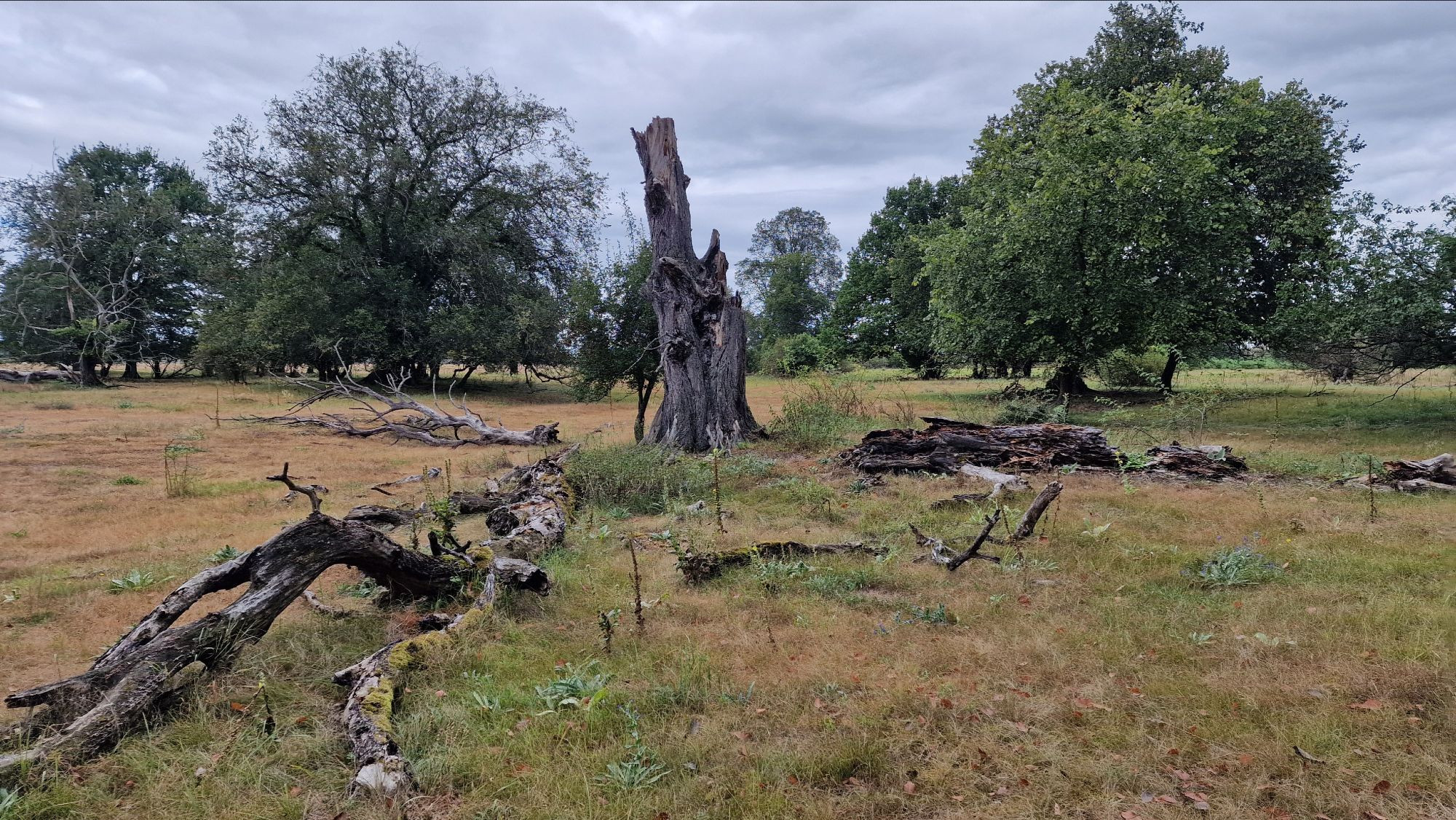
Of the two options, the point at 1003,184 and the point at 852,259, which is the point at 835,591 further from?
the point at 852,259

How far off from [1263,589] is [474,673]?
5.18m

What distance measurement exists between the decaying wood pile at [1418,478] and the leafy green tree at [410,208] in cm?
2237

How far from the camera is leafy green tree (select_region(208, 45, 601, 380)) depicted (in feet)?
82.6

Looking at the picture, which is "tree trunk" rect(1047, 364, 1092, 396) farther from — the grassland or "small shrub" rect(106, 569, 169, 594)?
"small shrub" rect(106, 569, 169, 594)

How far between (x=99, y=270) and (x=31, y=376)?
18.4 ft

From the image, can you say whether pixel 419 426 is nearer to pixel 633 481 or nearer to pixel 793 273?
pixel 633 481

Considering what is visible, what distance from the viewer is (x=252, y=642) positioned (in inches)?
149

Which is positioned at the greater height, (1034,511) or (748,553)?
(1034,511)

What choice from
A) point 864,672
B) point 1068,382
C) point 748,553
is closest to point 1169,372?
point 1068,382

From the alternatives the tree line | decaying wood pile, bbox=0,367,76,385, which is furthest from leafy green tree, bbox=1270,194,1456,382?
decaying wood pile, bbox=0,367,76,385

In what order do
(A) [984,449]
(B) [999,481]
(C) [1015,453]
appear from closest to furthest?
(B) [999,481], (C) [1015,453], (A) [984,449]

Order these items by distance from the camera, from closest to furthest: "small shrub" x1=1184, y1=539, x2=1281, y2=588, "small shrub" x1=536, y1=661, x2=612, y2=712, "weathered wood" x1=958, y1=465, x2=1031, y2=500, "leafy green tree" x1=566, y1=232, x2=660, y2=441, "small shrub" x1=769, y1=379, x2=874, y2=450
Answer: "small shrub" x1=536, y1=661, x2=612, y2=712
"small shrub" x1=1184, y1=539, x2=1281, y2=588
"weathered wood" x1=958, y1=465, x2=1031, y2=500
"small shrub" x1=769, y1=379, x2=874, y2=450
"leafy green tree" x1=566, y1=232, x2=660, y2=441

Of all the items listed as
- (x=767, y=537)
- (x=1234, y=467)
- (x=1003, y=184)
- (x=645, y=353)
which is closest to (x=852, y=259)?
(x=1003, y=184)

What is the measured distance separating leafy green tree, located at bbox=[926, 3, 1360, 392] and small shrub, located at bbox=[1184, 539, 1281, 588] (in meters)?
11.0
